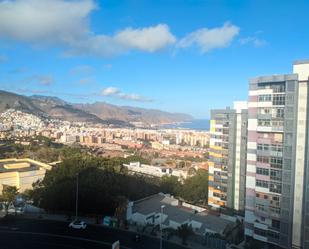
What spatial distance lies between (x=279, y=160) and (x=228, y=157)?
6675 mm

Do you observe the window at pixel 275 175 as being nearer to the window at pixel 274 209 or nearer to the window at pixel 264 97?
the window at pixel 274 209

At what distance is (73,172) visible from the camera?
1761 cm

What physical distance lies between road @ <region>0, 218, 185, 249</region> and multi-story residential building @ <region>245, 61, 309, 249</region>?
3.15m

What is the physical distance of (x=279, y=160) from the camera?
10.9m

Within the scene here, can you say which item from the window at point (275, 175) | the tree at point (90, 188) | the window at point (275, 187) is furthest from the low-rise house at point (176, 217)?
the window at point (275, 175)

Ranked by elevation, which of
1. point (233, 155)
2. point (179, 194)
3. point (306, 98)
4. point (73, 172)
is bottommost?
point (179, 194)

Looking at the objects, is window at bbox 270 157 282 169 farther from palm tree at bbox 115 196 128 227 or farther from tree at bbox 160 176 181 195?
tree at bbox 160 176 181 195

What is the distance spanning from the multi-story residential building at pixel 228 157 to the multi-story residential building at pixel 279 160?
5119mm

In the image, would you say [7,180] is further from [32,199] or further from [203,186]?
[203,186]

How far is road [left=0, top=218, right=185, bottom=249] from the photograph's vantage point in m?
11.0

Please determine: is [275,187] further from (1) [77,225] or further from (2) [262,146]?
(1) [77,225]

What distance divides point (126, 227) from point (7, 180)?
37.8 feet

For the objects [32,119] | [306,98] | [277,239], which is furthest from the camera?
[32,119]

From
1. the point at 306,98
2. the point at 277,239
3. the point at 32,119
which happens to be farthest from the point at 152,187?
the point at 32,119
